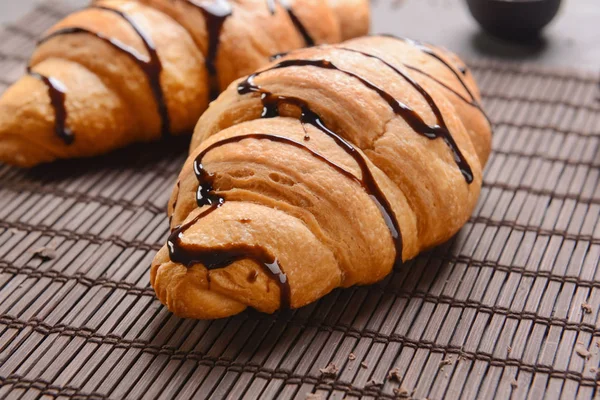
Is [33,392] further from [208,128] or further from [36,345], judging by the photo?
[208,128]

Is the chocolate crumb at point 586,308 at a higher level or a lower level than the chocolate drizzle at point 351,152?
lower

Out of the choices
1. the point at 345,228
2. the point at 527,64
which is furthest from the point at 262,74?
the point at 527,64

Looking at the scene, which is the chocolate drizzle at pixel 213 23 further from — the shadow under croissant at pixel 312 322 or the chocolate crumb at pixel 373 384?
the chocolate crumb at pixel 373 384

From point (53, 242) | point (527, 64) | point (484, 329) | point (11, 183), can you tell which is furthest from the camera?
point (527, 64)

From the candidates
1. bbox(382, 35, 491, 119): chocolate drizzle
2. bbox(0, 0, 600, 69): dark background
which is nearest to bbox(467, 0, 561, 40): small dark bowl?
bbox(0, 0, 600, 69): dark background

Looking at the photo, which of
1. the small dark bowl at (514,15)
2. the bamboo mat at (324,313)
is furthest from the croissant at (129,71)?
the small dark bowl at (514,15)

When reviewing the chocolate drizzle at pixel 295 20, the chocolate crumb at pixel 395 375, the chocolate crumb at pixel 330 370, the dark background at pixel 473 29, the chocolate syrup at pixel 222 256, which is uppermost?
the chocolate syrup at pixel 222 256

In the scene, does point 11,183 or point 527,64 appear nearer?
point 11,183
